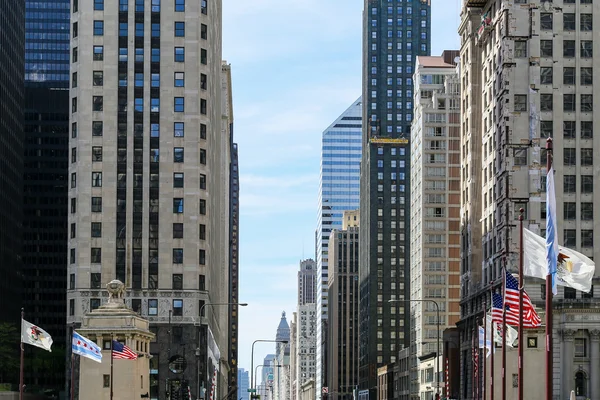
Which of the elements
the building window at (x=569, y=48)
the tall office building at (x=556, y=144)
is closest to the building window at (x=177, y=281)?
the tall office building at (x=556, y=144)

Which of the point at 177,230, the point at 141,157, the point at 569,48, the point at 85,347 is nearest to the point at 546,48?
the point at 569,48

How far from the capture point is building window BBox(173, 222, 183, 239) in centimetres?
13800

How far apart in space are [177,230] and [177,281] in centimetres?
592

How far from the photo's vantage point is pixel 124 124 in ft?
457

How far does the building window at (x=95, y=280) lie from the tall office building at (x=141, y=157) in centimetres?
11

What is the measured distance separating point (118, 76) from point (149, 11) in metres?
8.47

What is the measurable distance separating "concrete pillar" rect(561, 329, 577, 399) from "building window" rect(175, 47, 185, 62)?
177 feet

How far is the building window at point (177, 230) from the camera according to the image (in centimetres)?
13800

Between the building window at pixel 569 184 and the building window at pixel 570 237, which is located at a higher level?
the building window at pixel 569 184

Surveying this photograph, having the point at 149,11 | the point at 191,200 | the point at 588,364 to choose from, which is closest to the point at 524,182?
the point at 588,364

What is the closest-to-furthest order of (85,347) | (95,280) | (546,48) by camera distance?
1. (85,347)
2. (546,48)
3. (95,280)

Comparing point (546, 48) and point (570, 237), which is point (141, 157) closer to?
point (546, 48)

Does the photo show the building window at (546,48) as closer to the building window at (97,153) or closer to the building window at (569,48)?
the building window at (569,48)

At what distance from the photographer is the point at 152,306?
445 feet
